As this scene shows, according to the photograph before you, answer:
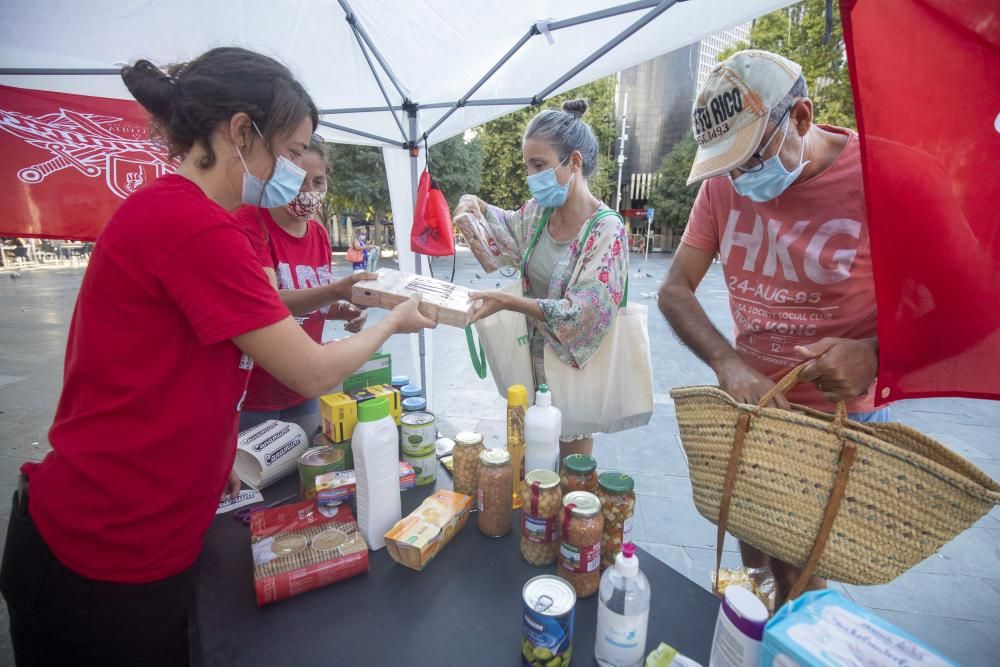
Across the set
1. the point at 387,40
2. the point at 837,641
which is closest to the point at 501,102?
the point at 387,40

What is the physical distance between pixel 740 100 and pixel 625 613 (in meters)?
1.30

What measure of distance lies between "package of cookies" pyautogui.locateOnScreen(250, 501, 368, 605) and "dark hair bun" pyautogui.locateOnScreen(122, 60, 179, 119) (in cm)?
108

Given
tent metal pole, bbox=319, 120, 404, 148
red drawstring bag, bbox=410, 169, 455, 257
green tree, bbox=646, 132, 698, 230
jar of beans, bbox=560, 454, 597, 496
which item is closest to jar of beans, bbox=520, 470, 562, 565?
→ jar of beans, bbox=560, 454, 597, 496

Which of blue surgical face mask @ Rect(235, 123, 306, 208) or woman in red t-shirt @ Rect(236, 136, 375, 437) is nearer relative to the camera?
blue surgical face mask @ Rect(235, 123, 306, 208)

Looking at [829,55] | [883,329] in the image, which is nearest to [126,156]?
[883,329]

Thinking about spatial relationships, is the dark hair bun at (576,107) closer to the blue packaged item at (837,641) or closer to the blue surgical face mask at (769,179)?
the blue surgical face mask at (769,179)

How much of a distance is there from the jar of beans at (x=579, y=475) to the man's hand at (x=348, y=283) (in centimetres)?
97

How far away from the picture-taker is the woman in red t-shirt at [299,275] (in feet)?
6.07

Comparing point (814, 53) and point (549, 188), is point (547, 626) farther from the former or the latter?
point (814, 53)

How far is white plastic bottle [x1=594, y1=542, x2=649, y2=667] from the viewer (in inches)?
33.1

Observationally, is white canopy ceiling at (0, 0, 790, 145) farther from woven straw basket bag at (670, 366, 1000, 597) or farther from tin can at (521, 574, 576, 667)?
tin can at (521, 574, 576, 667)

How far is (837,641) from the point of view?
0.63 metres

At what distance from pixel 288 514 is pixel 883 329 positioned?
1520mm

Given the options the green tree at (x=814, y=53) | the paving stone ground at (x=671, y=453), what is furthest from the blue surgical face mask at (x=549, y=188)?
the green tree at (x=814, y=53)
